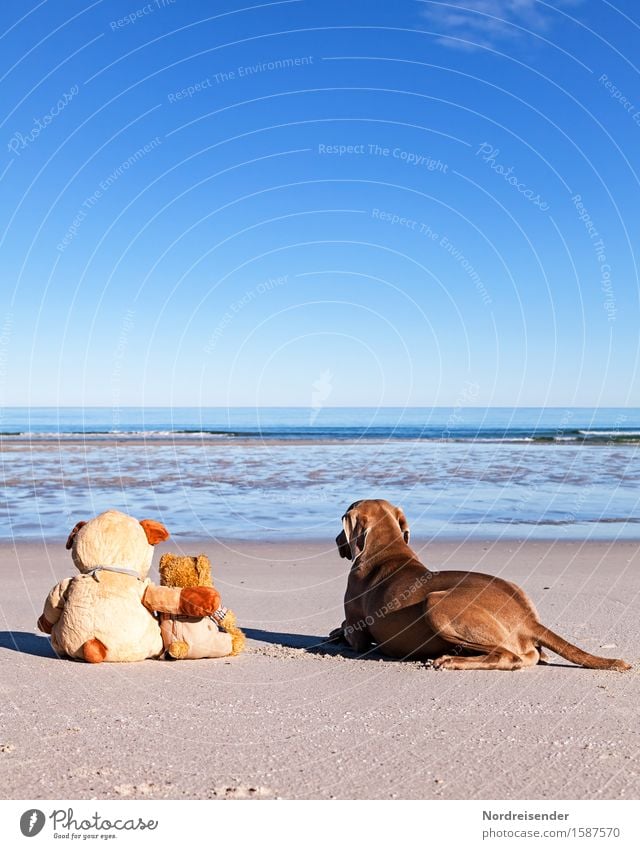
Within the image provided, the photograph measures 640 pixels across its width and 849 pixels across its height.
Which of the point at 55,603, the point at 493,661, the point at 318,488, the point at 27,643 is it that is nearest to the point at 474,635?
the point at 493,661

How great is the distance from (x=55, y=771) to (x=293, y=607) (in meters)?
5.25

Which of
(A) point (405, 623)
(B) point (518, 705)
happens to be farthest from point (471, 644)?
(B) point (518, 705)

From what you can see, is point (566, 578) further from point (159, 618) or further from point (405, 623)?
point (159, 618)

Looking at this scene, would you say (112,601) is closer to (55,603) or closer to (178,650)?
(55,603)

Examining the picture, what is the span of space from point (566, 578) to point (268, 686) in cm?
608

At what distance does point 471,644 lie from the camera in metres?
6.99

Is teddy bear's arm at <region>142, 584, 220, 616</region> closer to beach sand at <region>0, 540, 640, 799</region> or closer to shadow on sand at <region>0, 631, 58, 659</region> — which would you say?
beach sand at <region>0, 540, 640, 799</region>

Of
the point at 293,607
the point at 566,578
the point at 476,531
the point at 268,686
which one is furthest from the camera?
the point at 476,531
